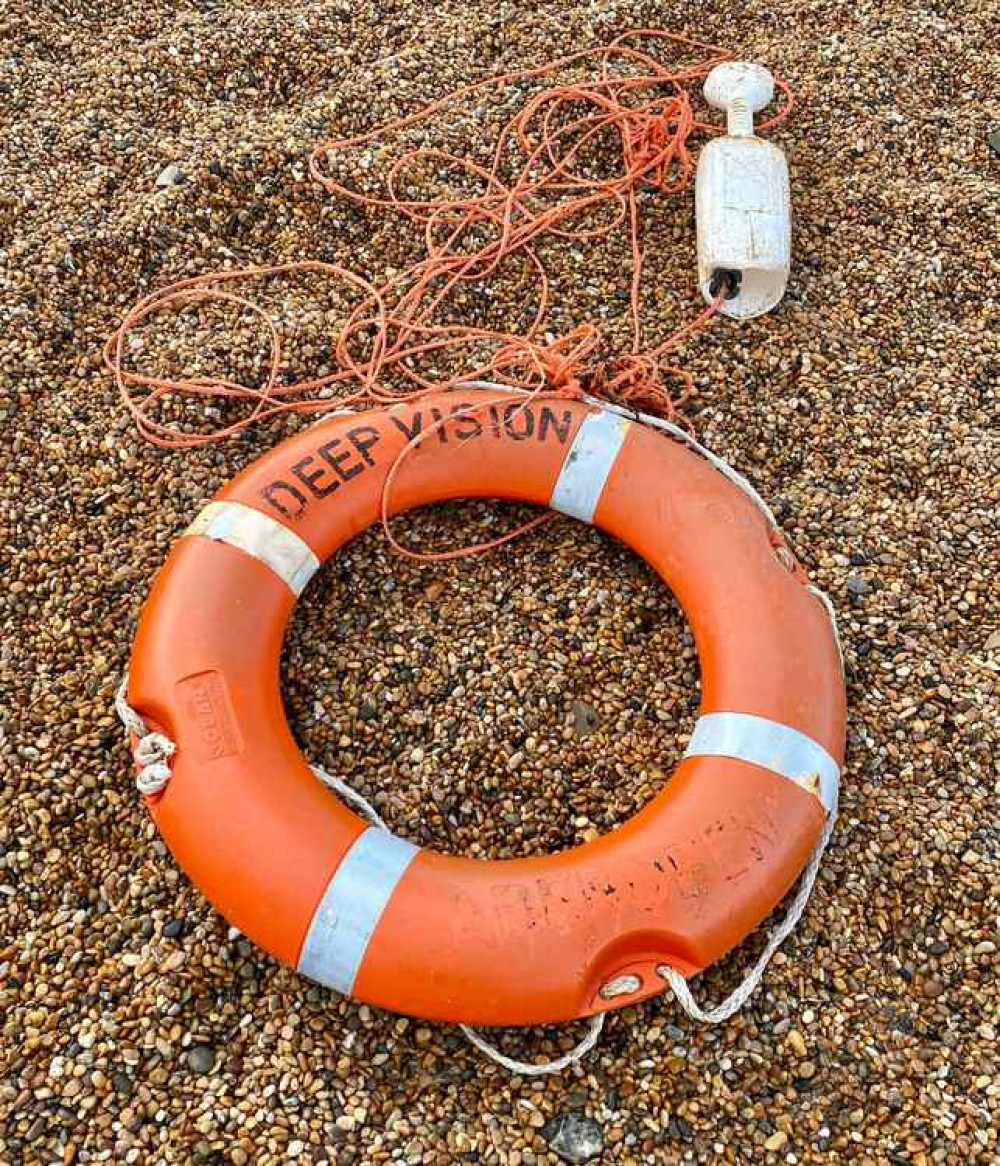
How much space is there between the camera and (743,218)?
8.20 ft

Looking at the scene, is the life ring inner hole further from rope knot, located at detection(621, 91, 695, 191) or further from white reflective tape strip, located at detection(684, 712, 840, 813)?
rope knot, located at detection(621, 91, 695, 191)

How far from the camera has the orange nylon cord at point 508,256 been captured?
2438 millimetres

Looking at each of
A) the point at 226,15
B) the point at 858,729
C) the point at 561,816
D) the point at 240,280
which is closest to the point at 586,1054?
the point at 561,816

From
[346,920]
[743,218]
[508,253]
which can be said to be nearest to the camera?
[346,920]

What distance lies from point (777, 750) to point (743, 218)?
4.11 feet

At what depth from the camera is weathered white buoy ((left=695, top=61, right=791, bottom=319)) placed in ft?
8.18

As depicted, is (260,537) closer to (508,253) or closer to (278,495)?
(278,495)

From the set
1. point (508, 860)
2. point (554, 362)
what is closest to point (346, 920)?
point (508, 860)

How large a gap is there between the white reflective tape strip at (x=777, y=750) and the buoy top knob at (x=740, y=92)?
5.06ft

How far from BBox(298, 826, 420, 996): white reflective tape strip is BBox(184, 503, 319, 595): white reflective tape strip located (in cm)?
55

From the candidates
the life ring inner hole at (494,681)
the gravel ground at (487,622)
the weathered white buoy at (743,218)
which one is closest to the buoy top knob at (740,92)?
the weathered white buoy at (743,218)

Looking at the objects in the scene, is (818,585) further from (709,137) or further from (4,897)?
(4,897)

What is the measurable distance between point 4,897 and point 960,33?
3277mm

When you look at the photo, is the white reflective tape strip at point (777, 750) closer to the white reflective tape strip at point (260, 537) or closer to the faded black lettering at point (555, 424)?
the faded black lettering at point (555, 424)
